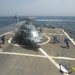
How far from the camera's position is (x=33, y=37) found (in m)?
25.0

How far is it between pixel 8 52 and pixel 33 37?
472cm

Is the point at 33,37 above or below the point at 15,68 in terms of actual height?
above

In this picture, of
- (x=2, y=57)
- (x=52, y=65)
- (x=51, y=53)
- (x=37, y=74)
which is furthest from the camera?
(x=51, y=53)

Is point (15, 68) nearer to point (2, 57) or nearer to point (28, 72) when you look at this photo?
point (28, 72)

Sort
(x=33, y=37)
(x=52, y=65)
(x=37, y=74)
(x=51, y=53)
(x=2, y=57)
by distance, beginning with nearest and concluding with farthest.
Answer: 1. (x=37, y=74)
2. (x=52, y=65)
3. (x=2, y=57)
4. (x=51, y=53)
5. (x=33, y=37)

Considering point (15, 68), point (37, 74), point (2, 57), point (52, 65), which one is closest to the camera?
point (37, 74)

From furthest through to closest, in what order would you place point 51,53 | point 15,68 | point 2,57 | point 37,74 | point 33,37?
point 33,37, point 51,53, point 2,57, point 15,68, point 37,74

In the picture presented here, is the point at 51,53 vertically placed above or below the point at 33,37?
below

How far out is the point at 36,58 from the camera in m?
21.1

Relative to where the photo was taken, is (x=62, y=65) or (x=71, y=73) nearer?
(x=71, y=73)

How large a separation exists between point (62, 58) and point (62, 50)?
165 inches

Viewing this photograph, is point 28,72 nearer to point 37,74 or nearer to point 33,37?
point 37,74

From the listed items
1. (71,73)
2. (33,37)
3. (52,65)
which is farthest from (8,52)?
(71,73)

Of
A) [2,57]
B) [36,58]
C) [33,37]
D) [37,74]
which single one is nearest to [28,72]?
[37,74]
